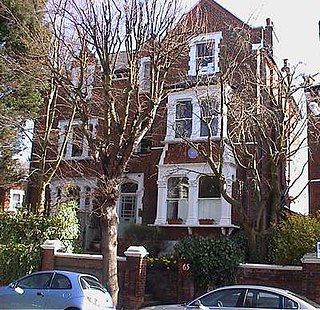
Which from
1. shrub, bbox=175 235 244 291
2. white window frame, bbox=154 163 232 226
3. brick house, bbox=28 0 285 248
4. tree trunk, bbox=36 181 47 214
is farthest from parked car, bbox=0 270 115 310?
white window frame, bbox=154 163 232 226

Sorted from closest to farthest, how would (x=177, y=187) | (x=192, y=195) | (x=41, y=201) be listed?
(x=41, y=201) < (x=192, y=195) < (x=177, y=187)

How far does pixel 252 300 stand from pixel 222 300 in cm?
66

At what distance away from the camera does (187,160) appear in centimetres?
2419

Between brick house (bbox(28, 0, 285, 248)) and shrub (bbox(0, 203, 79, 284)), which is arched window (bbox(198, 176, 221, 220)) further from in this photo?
shrub (bbox(0, 203, 79, 284))

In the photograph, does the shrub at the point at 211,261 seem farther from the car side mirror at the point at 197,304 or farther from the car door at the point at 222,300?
the car side mirror at the point at 197,304

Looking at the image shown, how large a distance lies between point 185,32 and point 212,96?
493cm

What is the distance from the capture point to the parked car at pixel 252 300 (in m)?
10.2

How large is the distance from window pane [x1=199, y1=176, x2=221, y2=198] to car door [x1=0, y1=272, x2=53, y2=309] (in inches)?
463

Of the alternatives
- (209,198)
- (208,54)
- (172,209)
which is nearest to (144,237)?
(172,209)

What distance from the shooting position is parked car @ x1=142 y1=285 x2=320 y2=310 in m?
10.2

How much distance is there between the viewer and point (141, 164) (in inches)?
1053

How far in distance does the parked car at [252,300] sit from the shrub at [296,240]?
211 inches

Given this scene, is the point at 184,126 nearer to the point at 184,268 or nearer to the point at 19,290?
the point at 184,268

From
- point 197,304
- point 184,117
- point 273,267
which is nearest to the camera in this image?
point 197,304
